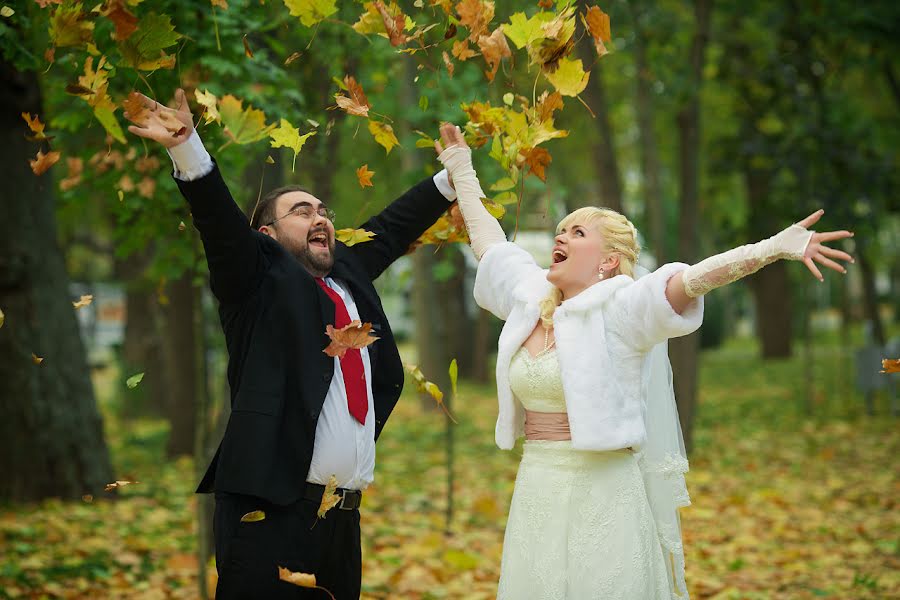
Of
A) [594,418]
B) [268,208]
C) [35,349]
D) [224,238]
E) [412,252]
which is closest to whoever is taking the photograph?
[224,238]

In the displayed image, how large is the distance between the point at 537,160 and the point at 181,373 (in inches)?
305

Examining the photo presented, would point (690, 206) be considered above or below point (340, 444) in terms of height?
above

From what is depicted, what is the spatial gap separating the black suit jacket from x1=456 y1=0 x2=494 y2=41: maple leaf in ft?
3.53

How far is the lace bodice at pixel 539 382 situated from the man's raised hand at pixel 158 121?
1.39 metres

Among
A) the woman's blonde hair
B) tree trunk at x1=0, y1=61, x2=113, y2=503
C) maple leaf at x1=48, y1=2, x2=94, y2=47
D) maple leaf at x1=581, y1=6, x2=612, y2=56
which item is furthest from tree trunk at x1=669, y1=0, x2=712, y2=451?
maple leaf at x1=48, y1=2, x2=94, y2=47

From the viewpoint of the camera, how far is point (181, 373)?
1065 cm

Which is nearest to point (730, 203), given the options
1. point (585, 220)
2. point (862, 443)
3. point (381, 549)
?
point (862, 443)

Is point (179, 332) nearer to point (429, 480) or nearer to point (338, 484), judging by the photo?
point (429, 480)

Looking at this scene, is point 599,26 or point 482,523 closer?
point 599,26

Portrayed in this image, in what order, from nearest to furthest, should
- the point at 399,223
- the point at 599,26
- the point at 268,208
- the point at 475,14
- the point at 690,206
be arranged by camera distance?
the point at 599,26, the point at 475,14, the point at 268,208, the point at 399,223, the point at 690,206

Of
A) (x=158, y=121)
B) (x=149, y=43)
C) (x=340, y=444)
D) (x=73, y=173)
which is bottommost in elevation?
(x=340, y=444)

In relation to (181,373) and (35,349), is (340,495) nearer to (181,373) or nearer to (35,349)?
(35,349)

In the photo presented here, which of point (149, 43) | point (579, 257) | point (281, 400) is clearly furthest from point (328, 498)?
point (149, 43)

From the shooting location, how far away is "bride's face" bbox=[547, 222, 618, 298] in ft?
11.3
